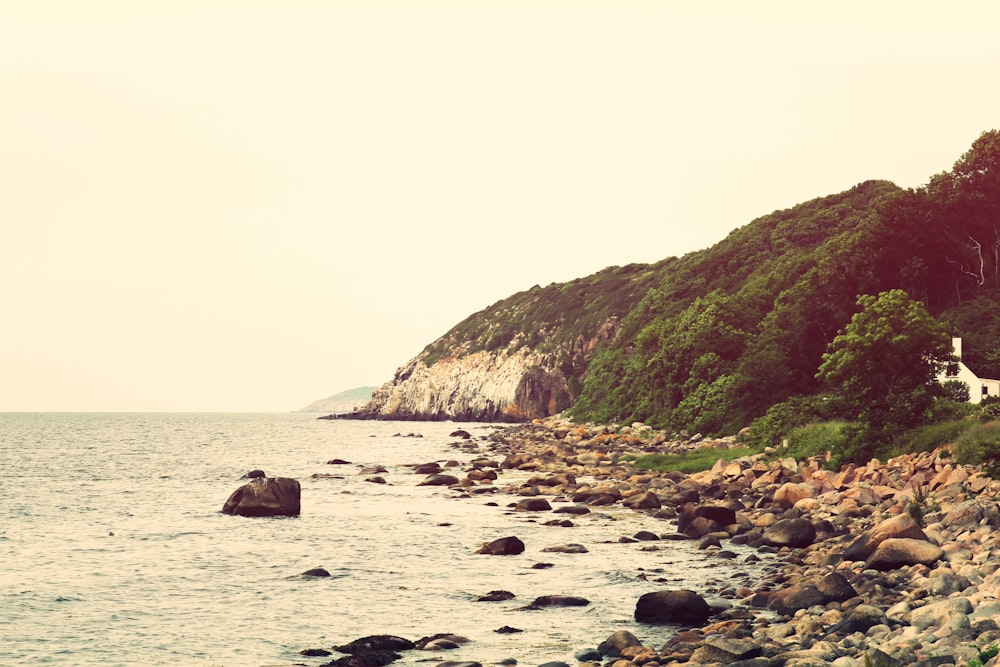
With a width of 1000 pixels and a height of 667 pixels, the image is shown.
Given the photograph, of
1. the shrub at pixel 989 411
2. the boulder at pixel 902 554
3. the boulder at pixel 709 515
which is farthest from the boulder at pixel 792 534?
the shrub at pixel 989 411

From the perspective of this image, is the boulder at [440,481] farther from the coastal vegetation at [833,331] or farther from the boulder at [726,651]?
the boulder at [726,651]

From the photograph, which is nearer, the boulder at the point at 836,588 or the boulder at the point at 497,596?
the boulder at the point at 836,588

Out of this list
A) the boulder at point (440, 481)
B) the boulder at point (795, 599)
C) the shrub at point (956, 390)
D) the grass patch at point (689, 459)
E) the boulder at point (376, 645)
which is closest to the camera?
the boulder at point (376, 645)

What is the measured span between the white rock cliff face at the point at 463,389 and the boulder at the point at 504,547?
370 ft

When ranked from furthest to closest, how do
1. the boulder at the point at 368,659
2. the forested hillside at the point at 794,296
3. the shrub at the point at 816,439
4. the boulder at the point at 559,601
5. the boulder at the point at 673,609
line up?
Result: the forested hillside at the point at 794,296, the shrub at the point at 816,439, the boulder at the point at 559,601, the boulder at the point at 673,609, the boulder at the point at 368,659

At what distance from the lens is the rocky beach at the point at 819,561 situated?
15391mm

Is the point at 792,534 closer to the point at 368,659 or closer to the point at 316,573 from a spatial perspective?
the point at 316,573

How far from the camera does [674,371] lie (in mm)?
71750

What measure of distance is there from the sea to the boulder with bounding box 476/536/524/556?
1.62 ft

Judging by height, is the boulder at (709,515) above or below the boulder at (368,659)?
above

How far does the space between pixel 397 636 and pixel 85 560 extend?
15.1 m

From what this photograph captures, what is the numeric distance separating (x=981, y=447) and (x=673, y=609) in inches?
557

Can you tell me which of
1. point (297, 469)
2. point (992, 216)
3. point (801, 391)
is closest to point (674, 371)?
point (801, 391)

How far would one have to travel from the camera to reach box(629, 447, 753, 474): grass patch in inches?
1866
